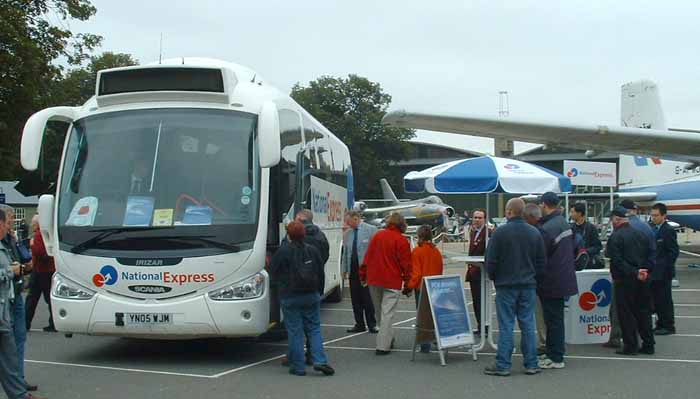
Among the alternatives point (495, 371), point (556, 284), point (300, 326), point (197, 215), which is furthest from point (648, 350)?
point (197, 215)

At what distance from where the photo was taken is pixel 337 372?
7.97 m

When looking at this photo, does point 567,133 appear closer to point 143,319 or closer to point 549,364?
point 549,364

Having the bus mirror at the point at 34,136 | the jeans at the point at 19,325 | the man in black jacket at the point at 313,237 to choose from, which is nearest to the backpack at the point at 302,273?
the man in black jacket at the point at 313,237

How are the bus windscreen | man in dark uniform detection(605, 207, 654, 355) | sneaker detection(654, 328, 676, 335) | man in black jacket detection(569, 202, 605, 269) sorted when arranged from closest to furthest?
the bus windscreen
man in dark uniform detection(605, 207, 654, 355)
man in black jacket detection(569, 202, 605, 269)
sneaker detection(654, 328, 676, 335)

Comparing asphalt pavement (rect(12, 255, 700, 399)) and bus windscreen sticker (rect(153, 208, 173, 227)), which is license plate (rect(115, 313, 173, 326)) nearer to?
asphalt pavement (rect(12, 255, 700, 399))

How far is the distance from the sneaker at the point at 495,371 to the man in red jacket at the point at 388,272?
1.47 metres

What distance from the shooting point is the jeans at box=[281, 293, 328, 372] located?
7.80 meters

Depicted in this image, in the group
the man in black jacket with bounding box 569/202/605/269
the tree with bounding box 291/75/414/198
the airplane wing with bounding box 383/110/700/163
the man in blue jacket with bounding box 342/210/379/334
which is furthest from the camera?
the tree with bounding box 291/75/414/198

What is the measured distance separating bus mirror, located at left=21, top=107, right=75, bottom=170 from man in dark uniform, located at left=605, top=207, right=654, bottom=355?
21.1 ft

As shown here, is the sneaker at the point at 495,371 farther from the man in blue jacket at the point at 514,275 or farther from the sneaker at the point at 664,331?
the sneaker at the point at 664,331

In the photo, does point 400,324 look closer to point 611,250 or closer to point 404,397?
point 611,250

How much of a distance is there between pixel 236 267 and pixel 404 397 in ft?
7.38

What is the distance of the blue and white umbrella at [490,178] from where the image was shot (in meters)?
13.5

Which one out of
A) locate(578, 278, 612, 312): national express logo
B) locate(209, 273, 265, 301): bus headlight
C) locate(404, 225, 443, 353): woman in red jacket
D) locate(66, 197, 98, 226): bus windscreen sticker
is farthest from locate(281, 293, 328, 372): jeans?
locate(578, 278, 612, 312): national express logo
